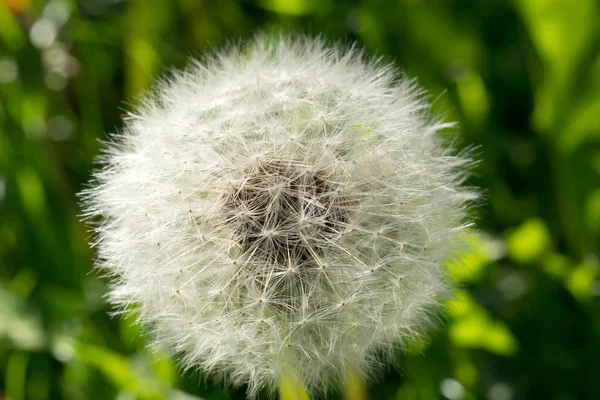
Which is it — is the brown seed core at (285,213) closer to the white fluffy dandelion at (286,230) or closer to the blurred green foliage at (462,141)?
the white fluffy dandelion at (286,230)

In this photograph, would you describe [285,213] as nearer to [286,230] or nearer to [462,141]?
[286,230]

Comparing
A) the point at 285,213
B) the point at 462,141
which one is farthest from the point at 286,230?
the point at 462,141

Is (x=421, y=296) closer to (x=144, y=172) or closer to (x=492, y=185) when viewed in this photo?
(x=144, y=172)

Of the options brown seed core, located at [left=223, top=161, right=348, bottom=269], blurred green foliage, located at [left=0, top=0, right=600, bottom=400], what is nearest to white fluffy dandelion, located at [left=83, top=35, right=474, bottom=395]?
brown seed core, located at [left=223, top=161, right=348, bottom=269]

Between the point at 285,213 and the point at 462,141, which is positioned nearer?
the point at 285,213

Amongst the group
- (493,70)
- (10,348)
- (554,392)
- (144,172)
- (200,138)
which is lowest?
(10,348)

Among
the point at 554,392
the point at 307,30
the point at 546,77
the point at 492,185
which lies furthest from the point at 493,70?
the point at 554,392

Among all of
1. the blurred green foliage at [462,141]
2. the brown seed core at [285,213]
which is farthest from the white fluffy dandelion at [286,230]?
the blurred green foliage at [462,141]
